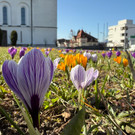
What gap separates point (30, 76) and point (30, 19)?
29.7 metres

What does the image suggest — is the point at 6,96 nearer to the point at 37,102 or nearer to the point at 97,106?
the point at 97,106

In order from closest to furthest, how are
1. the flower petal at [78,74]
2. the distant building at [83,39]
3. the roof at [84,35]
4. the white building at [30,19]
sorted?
the flower petal at [78,74] < the white building at [30,19] < the distant building at [83,39] < the roof at [84,35]

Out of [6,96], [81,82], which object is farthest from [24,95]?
[6,96]

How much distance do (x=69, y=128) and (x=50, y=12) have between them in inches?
1209

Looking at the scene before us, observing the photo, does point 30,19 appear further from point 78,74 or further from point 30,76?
point 30,76

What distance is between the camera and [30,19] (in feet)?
93.1

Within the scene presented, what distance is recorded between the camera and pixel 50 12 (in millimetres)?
29375

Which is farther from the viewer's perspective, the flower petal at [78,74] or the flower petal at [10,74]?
the flower petal at [78,74]

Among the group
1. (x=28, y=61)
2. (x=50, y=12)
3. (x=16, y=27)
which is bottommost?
(x=28, y=61)

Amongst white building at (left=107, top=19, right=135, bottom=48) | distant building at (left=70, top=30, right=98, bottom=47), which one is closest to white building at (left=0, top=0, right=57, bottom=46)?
distant building at (left=70, top=30, right=98, bottom=47)

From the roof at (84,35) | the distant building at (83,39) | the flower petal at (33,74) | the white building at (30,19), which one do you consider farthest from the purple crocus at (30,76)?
the roof at (84,35)

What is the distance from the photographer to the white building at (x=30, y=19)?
92.3 ft

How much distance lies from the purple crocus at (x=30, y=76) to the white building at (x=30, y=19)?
94.8ft

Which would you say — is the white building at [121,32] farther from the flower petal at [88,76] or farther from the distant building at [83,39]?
the flower petal at [88,76]
